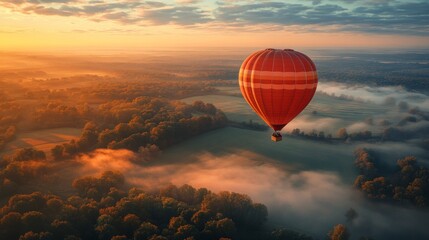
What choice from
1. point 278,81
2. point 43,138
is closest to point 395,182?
point 278,81

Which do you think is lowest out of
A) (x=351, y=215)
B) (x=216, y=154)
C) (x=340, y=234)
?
(x=351, y=215)

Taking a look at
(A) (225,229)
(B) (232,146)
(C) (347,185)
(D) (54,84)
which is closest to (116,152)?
(B) (232,146)

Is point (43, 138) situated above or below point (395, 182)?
above

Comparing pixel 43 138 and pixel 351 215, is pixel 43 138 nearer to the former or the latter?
pixel 43 138

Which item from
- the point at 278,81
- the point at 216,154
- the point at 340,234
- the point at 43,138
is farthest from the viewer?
the point at 43,138

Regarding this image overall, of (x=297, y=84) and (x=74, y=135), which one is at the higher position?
(x=297, y=84)

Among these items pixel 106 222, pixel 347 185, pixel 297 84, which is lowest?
pixel 347 185

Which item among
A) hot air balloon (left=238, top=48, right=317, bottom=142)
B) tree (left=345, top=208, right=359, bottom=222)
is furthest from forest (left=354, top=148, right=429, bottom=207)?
hot air balloon (left=238, top=48, right=317, bottom=142)

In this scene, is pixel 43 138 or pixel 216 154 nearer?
pixel 216 154

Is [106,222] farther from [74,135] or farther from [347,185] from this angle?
[74,135]
